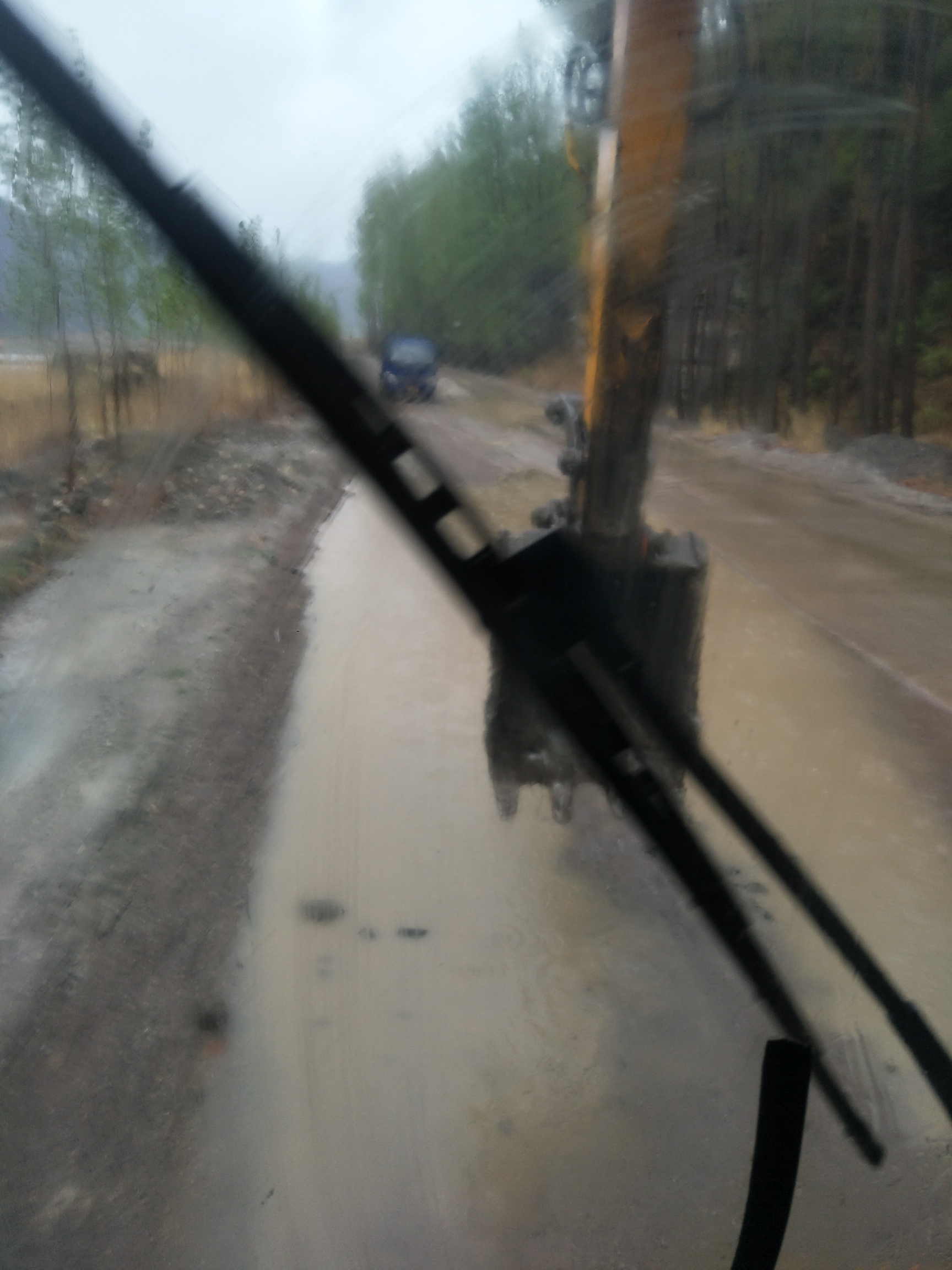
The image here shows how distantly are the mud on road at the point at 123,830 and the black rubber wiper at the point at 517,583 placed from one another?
0.18 meters

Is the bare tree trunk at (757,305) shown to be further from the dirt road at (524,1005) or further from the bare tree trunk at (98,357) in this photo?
the bare tree trunk at (98,357)

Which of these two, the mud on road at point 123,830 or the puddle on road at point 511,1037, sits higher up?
the mud on road at point 123,830

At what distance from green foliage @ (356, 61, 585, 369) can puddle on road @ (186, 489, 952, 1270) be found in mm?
620

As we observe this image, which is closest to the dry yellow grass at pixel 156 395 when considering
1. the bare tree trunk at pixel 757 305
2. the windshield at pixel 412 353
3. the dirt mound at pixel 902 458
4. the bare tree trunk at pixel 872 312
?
the windshield at pixel 412 353

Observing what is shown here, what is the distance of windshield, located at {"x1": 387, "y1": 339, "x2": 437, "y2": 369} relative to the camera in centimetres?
230

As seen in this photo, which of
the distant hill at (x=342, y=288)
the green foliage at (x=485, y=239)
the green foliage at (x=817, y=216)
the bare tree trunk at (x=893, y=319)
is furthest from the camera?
the bare tree trunk at (x=893, y=319)

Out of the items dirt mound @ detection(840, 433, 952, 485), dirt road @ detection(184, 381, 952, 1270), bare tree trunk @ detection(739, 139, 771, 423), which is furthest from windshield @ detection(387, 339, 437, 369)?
dirt mound @ detection(840, 433, 952, 485)

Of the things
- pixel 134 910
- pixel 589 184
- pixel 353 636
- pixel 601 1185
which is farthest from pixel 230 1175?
pixel 353 636

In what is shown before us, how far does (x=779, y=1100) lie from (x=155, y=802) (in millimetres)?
3690

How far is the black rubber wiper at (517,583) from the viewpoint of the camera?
1576 mm

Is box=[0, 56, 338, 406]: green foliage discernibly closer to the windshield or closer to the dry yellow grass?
the dry yellow grass

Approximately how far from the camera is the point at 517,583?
1862mm

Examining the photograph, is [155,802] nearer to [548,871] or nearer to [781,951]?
[548,871]

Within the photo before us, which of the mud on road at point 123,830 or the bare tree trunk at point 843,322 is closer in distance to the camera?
the mud on road at point 123,830
